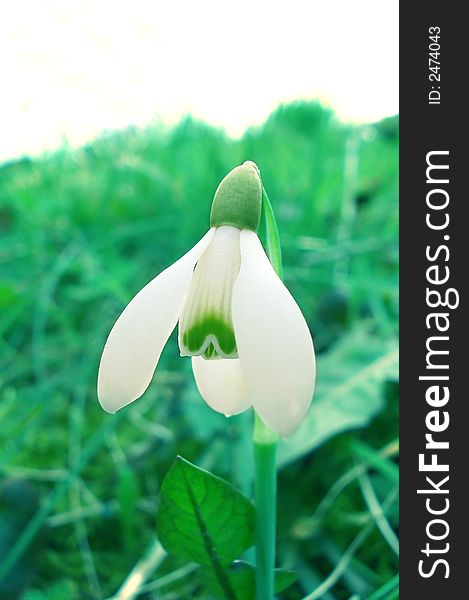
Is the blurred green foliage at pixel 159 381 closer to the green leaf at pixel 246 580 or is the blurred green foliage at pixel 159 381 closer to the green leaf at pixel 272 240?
the green leaf at pixel 246 580

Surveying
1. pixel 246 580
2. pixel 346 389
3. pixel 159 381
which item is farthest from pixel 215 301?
pixel 159 381

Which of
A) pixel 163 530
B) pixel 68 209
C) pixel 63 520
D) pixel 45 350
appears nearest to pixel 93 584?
pixel 63 520

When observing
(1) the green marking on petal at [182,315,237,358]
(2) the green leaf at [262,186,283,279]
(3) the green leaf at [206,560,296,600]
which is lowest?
(3) the green leaf at [206,560,296,600]

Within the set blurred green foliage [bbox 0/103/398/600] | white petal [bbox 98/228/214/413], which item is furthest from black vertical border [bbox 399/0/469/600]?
white petal [bbox 98/228/214/413]

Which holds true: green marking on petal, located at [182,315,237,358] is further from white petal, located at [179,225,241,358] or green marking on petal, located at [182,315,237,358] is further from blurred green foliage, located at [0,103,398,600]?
blurred green foliage, located at [0,103,398,600]

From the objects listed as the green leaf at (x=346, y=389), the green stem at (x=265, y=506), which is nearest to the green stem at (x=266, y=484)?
the green stem at (x=265, y=506)

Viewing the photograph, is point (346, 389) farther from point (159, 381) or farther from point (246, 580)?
point (246, 580)

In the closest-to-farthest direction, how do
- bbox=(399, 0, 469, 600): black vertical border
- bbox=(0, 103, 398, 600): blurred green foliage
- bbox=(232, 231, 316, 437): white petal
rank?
bbox=(232, 231, 316, 437): white petal < bbox=(399, 0, 469, 600): black vertical border < bbox=(0, 103, 398, 600): blurred green foliage

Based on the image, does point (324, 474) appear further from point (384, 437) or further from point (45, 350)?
point (45, 350)
